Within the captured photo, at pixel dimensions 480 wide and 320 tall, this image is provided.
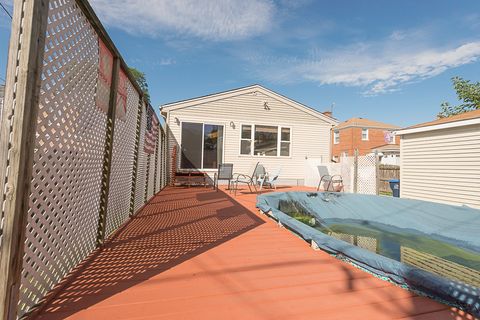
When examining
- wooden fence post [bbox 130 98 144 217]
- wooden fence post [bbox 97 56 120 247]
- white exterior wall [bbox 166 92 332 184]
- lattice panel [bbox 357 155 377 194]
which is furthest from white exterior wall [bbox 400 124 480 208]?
wooden fence post [bbox 97 56 120 247]

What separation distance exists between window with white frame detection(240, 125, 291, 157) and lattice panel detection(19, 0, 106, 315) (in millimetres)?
7921

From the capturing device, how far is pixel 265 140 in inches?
410

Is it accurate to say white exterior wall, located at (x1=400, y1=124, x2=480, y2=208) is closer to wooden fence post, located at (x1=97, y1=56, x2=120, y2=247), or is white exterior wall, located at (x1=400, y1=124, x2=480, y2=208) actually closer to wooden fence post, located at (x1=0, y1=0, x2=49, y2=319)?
wooden fence post, located at (x1=97, y1=56, x2=120, y2=247)

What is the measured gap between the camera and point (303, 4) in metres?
9.10

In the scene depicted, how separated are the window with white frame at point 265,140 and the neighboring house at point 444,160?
167 inches

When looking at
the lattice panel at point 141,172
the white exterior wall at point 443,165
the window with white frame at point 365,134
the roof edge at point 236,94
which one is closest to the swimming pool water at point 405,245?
the white exterior wall at point 443,165

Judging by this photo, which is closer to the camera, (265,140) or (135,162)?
(135,162)

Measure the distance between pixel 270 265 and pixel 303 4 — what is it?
32.6 ft

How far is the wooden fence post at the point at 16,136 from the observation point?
119 cm

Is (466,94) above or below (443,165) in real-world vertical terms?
Result: above

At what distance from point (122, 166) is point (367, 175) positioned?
23.8ft

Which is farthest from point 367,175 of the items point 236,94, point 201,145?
point 201,145

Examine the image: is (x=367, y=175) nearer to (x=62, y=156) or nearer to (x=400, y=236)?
(x=400, y=236)

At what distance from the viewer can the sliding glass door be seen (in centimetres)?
961
